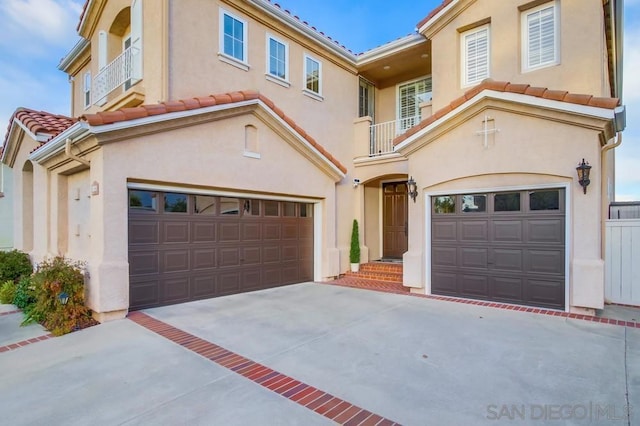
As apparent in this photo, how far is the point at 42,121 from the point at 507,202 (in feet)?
40.7

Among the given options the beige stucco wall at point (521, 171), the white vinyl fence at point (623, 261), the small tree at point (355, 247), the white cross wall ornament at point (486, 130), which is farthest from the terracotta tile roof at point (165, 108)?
the white vinyl fence at point (623, 261)

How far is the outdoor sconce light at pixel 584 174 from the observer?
7062mm

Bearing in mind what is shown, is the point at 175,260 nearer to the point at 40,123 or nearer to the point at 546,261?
the point at 40,123

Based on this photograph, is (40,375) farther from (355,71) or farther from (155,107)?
(355,71)

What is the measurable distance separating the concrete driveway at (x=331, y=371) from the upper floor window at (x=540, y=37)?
22.3ft

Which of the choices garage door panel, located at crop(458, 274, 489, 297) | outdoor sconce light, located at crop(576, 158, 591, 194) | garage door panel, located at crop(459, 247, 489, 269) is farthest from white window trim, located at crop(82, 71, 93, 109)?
outdoor sconce light, located at crop(576, 158, 591, 194)

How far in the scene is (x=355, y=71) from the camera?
45.1 ft

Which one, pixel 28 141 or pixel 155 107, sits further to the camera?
pixel 28 141

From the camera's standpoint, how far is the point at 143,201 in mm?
7617

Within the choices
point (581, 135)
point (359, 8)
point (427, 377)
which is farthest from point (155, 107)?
point (359, 8)

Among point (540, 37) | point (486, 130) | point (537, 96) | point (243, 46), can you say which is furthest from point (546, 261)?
point (243, 46)

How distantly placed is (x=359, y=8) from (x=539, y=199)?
653 inches

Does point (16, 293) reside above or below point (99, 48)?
below

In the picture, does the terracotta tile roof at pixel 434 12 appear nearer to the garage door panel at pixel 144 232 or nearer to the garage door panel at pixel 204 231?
the garage door panel at pixel 204 231
